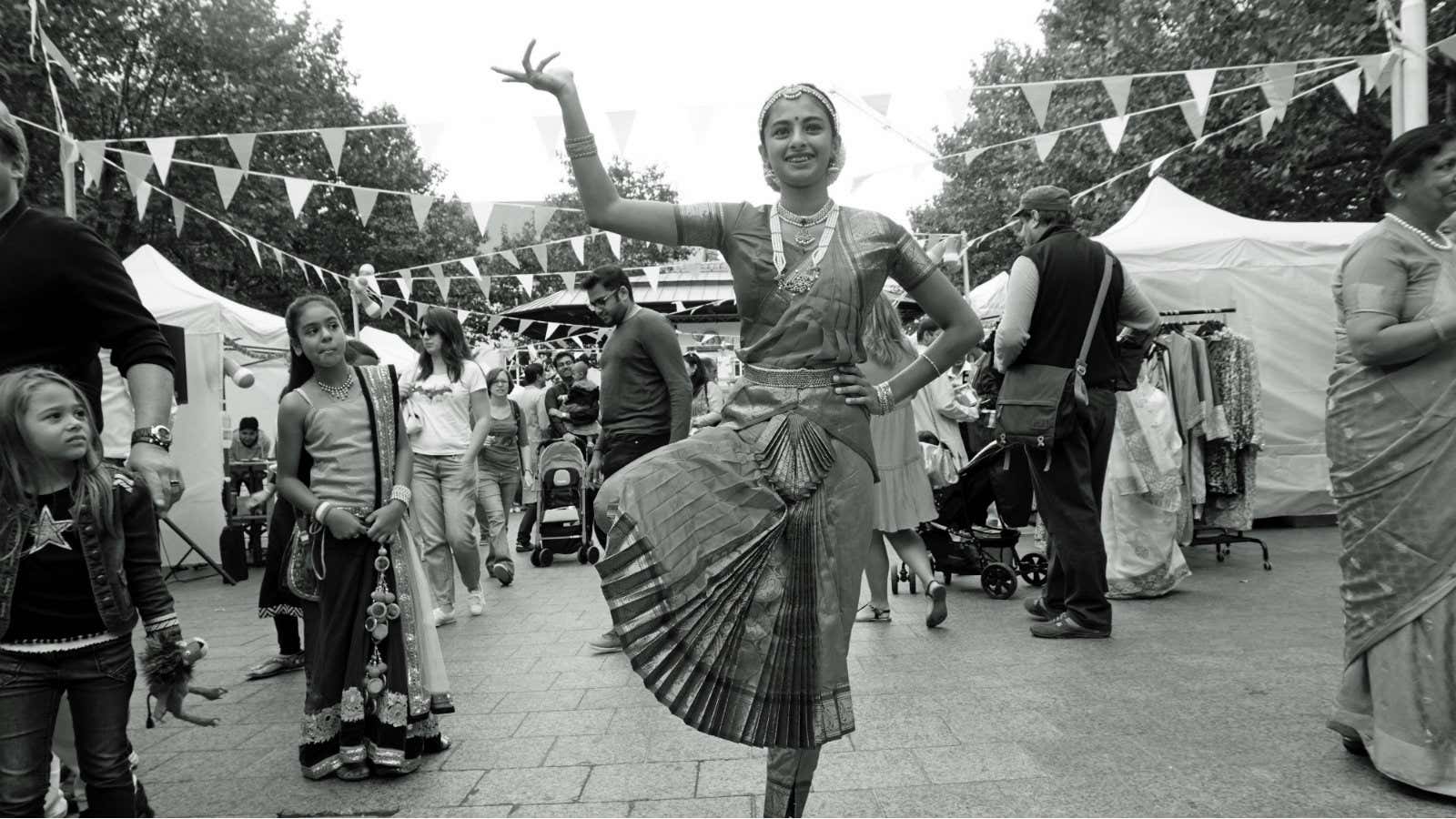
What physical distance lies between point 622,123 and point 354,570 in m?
6.10

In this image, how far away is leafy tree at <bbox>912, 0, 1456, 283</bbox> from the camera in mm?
13898

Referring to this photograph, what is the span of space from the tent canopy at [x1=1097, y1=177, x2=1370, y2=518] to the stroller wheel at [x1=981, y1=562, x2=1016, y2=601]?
4174mm

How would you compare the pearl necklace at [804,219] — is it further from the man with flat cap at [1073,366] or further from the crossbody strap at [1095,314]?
the crossbody strap at [1095,314]

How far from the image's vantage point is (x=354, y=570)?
3775mm

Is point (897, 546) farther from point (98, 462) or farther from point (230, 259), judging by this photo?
point (230, 259)

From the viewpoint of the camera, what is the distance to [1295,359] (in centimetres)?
1002

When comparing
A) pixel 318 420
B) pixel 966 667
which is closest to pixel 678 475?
pixel 318 420

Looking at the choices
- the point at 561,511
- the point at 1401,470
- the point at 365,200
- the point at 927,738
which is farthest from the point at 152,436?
the point at 365,200

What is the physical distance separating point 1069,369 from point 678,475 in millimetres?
3698

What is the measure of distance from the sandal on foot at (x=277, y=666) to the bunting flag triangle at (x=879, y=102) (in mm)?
6598

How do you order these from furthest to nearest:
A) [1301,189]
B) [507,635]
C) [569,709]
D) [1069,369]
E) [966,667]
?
[1301,189] → [507,635] → [1069,369] → [966,667] → [569,709]

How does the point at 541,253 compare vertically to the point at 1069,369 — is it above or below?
above

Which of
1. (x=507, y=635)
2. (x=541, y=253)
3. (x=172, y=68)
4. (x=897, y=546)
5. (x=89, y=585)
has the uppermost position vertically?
(x=172, y=68)

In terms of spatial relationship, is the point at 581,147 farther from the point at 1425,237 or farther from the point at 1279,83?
the point at 1279,83
